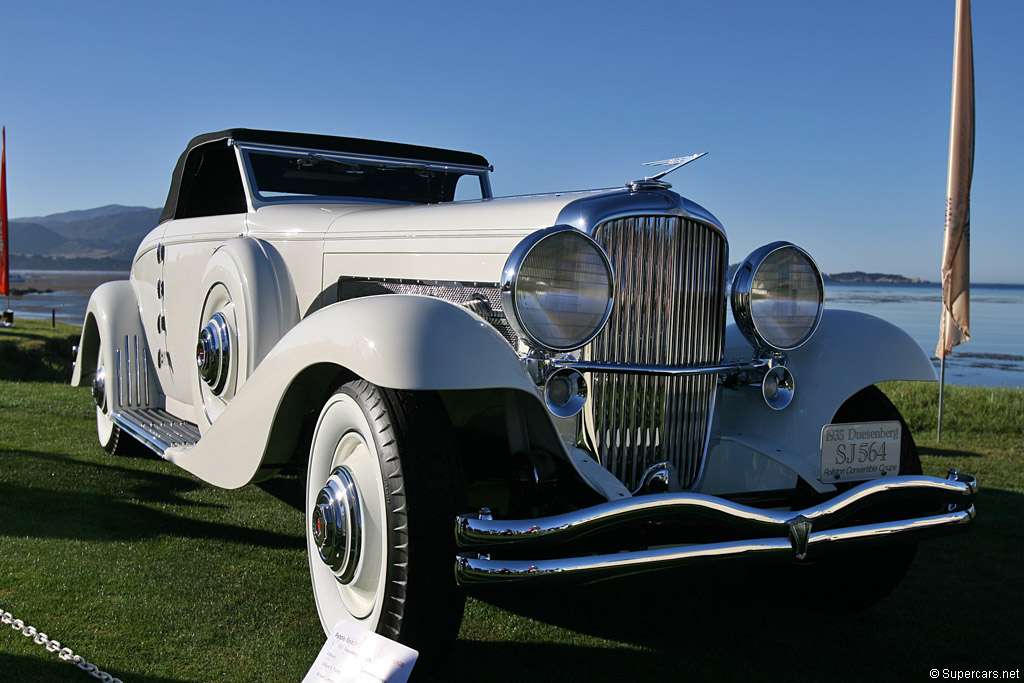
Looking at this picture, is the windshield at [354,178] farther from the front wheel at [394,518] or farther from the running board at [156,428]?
the front wheel at [394,518]

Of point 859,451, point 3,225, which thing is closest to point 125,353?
point 859,451

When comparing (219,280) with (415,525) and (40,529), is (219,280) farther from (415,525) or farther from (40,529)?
(415,525)

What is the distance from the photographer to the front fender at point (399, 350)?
209cm

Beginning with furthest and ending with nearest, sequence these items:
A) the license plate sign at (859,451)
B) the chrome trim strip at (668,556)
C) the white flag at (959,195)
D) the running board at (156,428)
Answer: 1. the white flag at (959,195)
2. the running board at (156,428)
3. the license plate sign at (859,451)
4. the chrome trim strip at (668,556)

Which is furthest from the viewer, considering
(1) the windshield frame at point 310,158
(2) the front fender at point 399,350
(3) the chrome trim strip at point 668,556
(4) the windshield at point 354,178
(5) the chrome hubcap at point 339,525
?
(4) the windshield at point 354,178

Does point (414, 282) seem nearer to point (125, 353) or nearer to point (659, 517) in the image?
point (659, 517)

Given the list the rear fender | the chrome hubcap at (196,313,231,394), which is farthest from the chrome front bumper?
the rear fender

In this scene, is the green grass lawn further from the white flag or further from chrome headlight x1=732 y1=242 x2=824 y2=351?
the white flag

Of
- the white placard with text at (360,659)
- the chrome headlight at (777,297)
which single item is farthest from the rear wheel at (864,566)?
the white placard with text at (360,659)

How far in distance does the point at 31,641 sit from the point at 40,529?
4.14 ft

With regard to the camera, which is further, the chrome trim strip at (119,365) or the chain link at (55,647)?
the chrome trim strip at (119,365)

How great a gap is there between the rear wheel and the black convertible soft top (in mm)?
2595

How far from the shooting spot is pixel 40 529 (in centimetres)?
353

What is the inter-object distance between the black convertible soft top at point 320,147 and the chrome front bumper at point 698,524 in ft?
9.34
